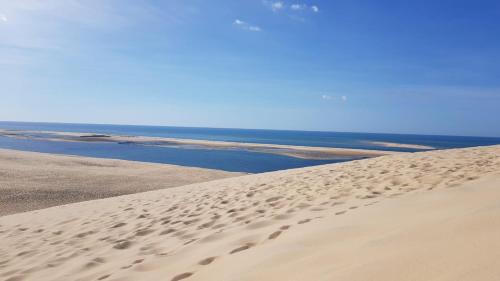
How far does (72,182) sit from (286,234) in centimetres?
1545

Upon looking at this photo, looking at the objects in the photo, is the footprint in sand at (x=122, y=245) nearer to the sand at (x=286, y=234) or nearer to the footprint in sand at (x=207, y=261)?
Answer: the sand at (x=286, y=234)

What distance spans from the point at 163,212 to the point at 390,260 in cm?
530

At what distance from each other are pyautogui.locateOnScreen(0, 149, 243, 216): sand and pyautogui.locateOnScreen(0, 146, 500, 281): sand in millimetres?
5121

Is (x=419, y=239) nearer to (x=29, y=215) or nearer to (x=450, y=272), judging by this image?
(x=450, y=272)

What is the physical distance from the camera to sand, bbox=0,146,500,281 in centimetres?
241

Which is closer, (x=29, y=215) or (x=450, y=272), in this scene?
(x=450, y=272)

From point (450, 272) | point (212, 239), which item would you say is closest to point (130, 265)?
point (212, 239)

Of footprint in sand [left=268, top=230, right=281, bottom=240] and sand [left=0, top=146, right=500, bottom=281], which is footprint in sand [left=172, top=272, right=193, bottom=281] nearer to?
sand [left=0, top=146, right=500, bottom=281]

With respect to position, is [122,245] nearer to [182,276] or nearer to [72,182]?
[182,276]

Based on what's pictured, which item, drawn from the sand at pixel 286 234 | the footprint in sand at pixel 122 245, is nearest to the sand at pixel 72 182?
the sand at pixel 286 234

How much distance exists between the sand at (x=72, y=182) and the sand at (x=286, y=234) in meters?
5.12

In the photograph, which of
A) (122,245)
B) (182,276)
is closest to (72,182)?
(122,245)

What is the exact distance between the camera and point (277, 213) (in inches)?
219

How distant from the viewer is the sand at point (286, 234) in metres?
2.41
